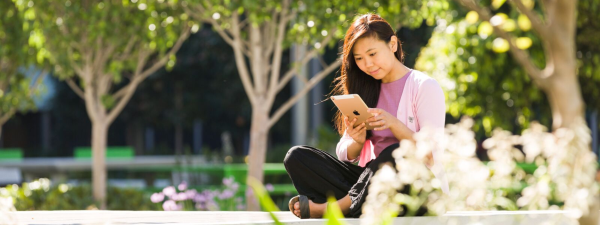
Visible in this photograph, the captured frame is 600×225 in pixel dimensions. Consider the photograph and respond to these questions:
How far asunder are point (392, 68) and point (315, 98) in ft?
37.9

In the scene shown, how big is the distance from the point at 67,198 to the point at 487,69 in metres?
5.06

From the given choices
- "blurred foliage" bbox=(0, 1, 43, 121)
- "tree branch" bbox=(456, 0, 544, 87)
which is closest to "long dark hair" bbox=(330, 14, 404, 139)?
"tree branch" bbox=(456, 0, 544, 87)

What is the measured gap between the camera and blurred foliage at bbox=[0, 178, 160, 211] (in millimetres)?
9047

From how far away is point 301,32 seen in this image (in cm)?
735

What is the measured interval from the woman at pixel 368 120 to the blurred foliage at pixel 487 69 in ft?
16.9

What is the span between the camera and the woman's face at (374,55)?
3.57 meters

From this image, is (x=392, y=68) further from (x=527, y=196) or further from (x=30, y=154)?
(x=30, y=154)

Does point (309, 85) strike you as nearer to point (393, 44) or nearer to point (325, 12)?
point (325, 12)

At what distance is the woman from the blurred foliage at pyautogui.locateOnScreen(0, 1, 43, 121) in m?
7.51

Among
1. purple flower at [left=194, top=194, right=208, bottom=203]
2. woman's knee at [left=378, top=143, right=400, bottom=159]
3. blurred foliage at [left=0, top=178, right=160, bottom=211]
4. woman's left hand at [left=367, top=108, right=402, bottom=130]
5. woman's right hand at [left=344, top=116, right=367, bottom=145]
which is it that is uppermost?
woman's left hand at [left=367, top=108, right=402, bottom=130]

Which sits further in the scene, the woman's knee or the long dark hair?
the long dark hair

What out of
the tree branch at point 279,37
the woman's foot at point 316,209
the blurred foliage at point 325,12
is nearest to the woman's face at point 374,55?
the woman's foot at point 316,209

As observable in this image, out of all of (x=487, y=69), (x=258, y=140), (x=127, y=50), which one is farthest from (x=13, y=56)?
(x=487, y=69)

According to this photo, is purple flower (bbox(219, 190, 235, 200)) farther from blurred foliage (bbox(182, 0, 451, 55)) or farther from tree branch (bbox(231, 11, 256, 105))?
blurred foliage (bbox(182, 0, 451, 55))
